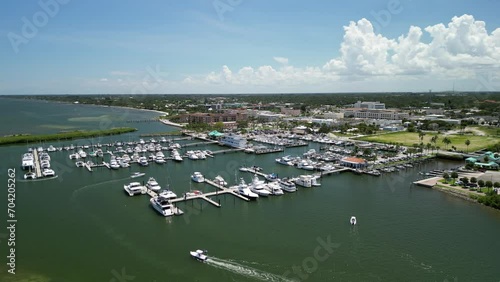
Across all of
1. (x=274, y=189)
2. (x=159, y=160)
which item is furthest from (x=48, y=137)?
(x=274, y=189)

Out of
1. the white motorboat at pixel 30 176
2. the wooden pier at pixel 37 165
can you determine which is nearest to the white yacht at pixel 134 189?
the white motorboat at pixel 30 176

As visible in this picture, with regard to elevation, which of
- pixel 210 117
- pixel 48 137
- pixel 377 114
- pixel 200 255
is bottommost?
pixel 200 255

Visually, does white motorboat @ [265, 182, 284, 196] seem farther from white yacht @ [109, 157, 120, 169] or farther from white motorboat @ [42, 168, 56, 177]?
white motorboat @ [42, 168, 56, 177]

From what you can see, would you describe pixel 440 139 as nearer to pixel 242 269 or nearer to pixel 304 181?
pixel 304 181

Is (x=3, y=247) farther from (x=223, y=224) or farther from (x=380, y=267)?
(x=380, y=267)

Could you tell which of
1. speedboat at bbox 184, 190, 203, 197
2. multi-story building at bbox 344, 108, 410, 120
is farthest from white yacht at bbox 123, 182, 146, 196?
multi-story building at bbox 344, 108, 410, 120

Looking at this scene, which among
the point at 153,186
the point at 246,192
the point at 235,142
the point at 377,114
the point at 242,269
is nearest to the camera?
the point at 242,269
